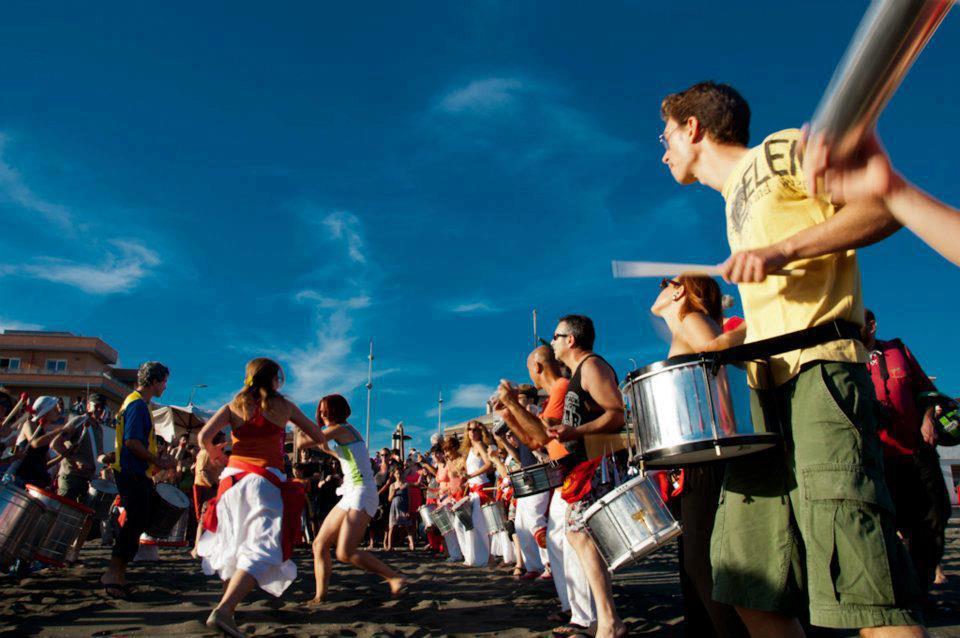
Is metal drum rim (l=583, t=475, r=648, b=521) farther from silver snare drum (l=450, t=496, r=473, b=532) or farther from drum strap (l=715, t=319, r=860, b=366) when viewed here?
silver snare drum (l=450, t=496, r=473, b=532)

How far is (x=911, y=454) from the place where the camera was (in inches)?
183

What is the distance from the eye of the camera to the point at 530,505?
7.64 m

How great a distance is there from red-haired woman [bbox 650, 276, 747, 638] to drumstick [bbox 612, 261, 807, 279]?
30.1 inches

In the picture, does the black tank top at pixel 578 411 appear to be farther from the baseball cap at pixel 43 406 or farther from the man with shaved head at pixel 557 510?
the baseball cap at pixel 43 406

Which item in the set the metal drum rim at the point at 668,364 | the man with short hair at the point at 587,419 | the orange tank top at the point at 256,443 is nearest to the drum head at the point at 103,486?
the orange tank top at the point at 256,443

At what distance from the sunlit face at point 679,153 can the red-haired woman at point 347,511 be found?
13.1ft

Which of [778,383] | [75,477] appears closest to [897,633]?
[778,383]

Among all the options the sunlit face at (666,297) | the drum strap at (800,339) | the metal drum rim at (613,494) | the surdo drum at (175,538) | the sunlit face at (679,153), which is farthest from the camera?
the surdo drum at (175,538)

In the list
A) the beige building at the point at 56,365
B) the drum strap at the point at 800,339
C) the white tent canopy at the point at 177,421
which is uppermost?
the beige building at the point at 56,365

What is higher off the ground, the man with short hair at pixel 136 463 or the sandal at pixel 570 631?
the man with short hair at pixel 136 463

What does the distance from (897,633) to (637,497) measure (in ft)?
6.10

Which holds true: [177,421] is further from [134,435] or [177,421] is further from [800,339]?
[800,339]

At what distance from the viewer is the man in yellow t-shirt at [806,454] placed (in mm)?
1824

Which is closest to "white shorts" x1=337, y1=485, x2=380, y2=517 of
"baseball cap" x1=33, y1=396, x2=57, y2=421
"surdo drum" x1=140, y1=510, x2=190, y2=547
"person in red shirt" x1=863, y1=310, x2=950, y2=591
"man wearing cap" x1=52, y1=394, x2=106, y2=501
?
"surdo drum" x1=140, y1=510, x2=190, y2=547
